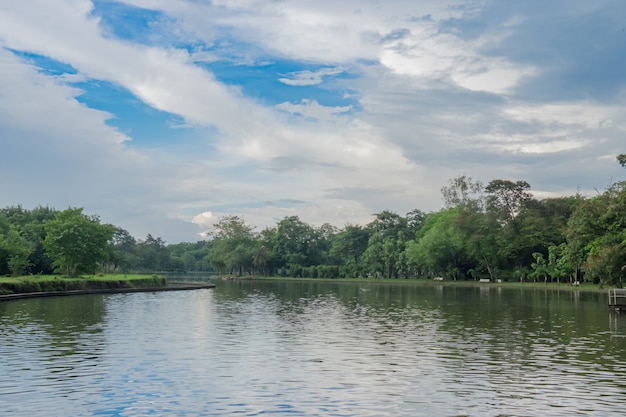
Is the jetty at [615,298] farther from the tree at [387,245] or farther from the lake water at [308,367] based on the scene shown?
the tree at [387,245]

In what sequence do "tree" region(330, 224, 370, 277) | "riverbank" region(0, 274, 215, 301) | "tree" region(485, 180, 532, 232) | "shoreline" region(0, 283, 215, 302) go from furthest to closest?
"tree" region(330, 224, 370, 277), "tree" region(485, 180, 532, 232), "riverbank" region(0, 274, 215, 301), "shoreline" region(0, 283, 215, 302)

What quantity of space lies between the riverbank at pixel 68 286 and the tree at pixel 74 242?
4409 millimetres

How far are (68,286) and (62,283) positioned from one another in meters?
0.97

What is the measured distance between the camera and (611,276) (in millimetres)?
47781

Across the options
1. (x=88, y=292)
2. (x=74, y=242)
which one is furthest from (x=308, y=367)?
(x=74, y=242)

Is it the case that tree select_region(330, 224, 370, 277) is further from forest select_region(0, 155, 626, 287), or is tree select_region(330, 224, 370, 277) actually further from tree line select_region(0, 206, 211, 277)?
tree line select_region(0, 206, 211, 277)

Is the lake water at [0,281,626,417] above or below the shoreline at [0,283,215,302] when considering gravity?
below

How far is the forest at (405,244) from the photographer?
59.2 meters

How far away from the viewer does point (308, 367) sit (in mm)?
17641

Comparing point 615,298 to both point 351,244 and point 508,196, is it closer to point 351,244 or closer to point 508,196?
point 508,196

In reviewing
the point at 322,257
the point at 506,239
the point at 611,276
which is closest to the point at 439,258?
the point at 506,239

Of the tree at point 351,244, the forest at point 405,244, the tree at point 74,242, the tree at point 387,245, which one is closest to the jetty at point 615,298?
the forest at point 405,244

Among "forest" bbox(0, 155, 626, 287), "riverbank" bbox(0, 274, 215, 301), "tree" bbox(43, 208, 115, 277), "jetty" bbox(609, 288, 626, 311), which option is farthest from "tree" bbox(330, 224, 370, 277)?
"jetty" bbox(609, 288, 626, 311)

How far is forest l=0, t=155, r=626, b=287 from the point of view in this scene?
59.2 metres
